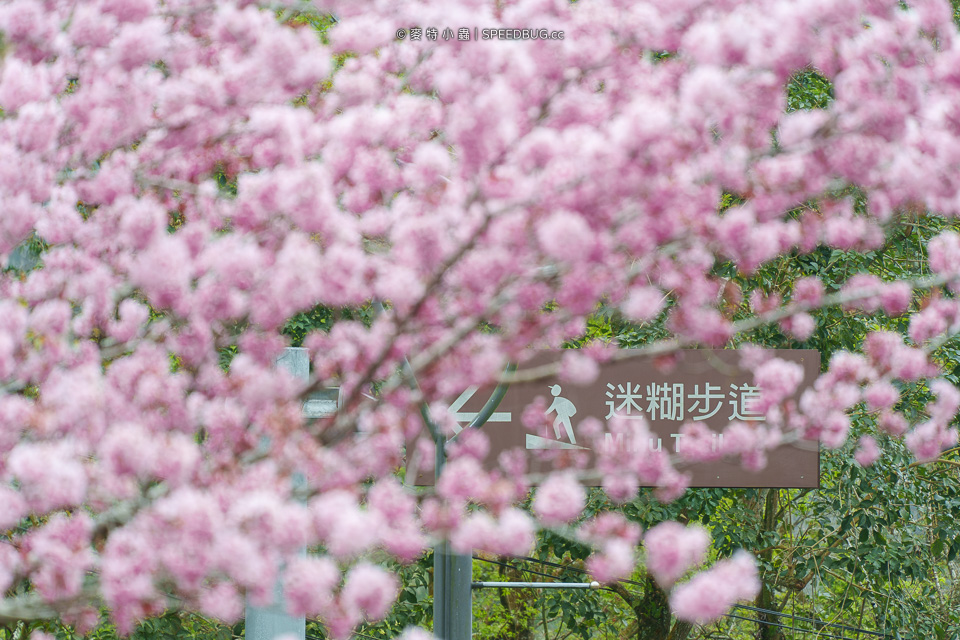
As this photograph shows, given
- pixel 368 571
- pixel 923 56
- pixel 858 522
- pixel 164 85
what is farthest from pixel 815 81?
pixel 368 571

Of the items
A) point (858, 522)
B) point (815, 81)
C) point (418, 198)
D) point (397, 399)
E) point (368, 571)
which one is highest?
point (815, 81)

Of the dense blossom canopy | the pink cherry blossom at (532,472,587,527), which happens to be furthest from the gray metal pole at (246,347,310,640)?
the pink cherry blossom at (532,472,587,527)

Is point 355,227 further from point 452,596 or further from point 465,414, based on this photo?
point 452,596

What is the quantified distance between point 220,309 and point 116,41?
27.1 inches

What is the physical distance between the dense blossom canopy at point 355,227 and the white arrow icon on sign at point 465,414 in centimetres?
146

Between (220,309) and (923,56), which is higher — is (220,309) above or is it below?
below

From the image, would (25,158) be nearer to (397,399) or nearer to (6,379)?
(6,379)

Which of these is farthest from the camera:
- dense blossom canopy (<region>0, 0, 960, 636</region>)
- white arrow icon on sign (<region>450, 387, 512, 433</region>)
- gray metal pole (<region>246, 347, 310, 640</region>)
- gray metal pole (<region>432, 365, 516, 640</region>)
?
gray metal pole (<region>432, 365, 516, 640</region>)

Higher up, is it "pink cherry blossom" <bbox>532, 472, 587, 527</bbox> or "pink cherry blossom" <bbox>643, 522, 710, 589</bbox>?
"pink cherry blossom" <bbox>532, 472, 587, 527</bbox>

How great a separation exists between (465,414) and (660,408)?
1090 mm

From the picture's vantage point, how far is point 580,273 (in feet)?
6.19

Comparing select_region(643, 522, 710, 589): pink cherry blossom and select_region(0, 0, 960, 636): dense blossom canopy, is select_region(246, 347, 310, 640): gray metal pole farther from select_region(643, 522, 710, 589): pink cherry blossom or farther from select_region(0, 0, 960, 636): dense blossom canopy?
select_region(643, 522, 710, 589): pink cherry blossom

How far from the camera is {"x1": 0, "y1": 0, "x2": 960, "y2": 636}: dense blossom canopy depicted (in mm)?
1796

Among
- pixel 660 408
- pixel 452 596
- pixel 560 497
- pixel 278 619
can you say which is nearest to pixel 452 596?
pixel 452 596
